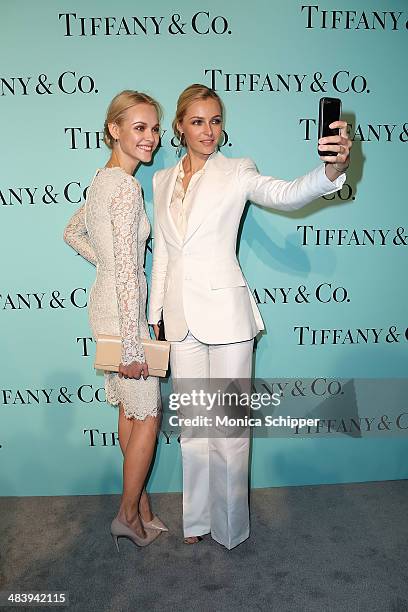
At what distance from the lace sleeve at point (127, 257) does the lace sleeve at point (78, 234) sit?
46 cm

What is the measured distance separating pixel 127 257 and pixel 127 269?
50 millimetres

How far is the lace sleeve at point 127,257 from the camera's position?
Answer: 2.30 m

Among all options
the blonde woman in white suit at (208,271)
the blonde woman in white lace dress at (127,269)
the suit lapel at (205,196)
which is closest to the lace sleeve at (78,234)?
the blonde woman in white lace dress at (127,269)

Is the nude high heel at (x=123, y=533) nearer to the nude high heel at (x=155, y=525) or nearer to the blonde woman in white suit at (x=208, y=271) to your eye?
the nude high heel at (x=155, y=525)

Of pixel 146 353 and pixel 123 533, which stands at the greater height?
pixel 146 353

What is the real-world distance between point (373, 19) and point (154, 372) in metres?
2.08

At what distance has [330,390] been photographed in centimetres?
319

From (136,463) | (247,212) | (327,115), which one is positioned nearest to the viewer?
(327,115)

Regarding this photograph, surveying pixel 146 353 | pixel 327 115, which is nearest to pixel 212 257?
pixel 146 353

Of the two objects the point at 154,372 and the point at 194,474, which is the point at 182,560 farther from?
the point at 154,372

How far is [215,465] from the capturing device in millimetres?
2680

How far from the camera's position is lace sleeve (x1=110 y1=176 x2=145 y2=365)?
2299 millimetres

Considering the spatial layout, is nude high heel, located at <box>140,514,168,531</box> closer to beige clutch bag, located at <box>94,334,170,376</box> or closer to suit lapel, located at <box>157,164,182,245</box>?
beige clutch bag, located at <box>94,334,170,376</box>

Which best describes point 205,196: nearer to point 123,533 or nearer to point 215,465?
point 215,465
